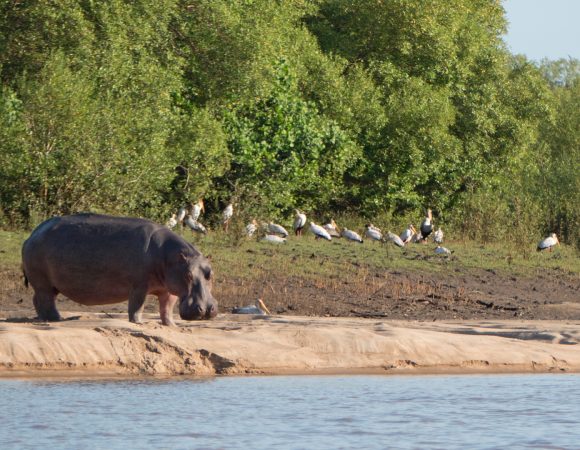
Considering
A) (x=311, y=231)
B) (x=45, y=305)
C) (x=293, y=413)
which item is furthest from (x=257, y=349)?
(x=311, y=231)

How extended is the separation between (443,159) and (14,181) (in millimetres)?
14421

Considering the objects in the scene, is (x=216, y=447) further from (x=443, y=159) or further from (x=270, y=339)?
(x=443, y=159)

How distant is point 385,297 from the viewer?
19.0m

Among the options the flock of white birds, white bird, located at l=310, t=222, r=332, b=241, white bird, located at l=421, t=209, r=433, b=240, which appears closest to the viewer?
the flock of white birds

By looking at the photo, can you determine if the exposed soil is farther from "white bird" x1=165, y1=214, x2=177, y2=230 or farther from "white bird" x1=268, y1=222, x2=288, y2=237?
"white bird" x1=268, y1=222, x2=288, y2=237

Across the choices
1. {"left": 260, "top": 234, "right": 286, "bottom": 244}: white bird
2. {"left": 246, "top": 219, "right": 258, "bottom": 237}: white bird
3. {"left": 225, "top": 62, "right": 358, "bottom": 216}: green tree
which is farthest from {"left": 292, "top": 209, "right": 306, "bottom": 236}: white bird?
{"left": 260, "top": 234, "right": 286, "bottom": 244}: white bird

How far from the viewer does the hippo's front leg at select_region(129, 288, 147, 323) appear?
510 inches

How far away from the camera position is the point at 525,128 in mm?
36969

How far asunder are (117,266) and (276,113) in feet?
52.9

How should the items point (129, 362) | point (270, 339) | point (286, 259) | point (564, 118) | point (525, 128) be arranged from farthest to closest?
point (564, 118), point (525, 128), point (286, 259), point (270, 339), point (129, 362)

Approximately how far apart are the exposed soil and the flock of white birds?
3.11 meters

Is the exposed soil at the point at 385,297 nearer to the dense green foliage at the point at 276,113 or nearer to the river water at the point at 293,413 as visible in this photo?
the dense green foliage at the point at 276,113

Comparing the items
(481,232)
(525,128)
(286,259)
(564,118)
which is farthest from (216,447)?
(564,118)

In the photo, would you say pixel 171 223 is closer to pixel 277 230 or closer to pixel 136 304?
pixel 277 230
